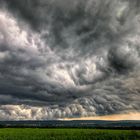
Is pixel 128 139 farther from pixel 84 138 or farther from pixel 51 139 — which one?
pixel 51 139

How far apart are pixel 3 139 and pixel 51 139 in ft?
34.5

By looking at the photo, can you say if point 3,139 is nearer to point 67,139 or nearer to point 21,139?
point 21,139

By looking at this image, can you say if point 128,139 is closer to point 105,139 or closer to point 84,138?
point 105,139

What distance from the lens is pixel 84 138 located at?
55.5 m

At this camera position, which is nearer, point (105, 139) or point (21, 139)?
point (21, 139)

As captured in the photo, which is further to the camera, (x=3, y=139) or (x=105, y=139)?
(x=105, y=139)

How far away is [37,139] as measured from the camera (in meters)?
50.4

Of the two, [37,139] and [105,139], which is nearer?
[37,139]

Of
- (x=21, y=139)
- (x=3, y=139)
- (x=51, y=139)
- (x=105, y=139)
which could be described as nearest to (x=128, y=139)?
(x=105, y=139)

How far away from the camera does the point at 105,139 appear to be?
55.4m

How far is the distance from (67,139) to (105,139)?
9.35 m

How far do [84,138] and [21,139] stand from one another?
14.9 meters

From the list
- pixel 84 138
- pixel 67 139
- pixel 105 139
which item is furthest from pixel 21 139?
pixel 105 139

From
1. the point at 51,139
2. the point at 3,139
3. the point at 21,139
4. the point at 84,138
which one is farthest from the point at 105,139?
the point at 3,139
